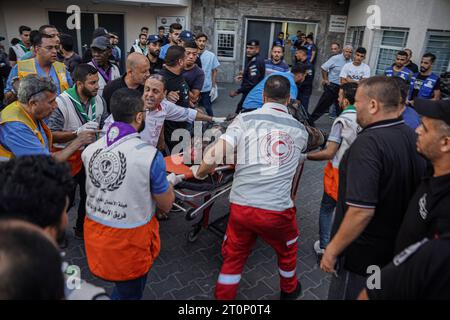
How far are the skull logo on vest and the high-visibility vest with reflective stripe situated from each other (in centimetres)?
263

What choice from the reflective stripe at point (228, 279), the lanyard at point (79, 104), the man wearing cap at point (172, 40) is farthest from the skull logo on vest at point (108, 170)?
the man wearing cap at point (172, 40)

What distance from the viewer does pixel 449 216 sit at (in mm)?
1455

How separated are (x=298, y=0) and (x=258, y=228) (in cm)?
1229

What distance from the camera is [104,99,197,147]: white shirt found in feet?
12.1

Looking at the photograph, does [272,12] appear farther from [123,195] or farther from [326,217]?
[123,195]

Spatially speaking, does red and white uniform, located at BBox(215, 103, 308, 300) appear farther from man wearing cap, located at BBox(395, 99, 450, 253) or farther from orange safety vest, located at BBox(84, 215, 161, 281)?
man wearing cap, located at BBox(395, 99, 450, 253)

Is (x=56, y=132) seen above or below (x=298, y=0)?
below

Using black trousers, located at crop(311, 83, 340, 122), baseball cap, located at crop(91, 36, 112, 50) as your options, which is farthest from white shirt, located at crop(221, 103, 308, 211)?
black trousers, located at crop(311, 83, 340, 122)

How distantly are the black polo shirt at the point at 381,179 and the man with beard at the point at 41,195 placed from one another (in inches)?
59.0

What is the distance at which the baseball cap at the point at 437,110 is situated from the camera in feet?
5.21

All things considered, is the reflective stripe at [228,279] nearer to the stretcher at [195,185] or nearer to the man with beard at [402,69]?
the stretcher at [195,185]

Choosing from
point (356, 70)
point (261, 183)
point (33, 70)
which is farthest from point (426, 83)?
point (33, 70)

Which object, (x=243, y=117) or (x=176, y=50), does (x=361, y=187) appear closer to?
(x=243, y=117)
